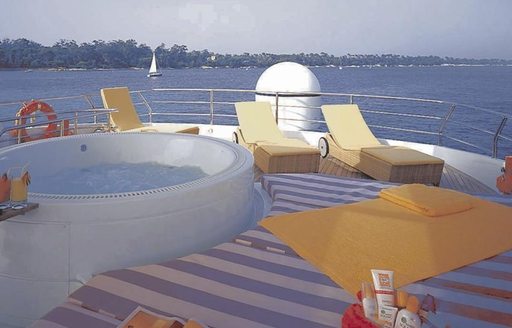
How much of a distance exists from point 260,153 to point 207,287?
2657 mm

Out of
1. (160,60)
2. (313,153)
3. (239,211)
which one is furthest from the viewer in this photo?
(160,60)

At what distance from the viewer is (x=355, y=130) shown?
4.86 metres

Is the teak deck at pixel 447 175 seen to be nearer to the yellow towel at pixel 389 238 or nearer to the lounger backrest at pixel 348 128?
the lounger backrest at pixel 348 128

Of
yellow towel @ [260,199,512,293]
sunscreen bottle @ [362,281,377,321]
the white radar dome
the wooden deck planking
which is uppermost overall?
the white radar dome

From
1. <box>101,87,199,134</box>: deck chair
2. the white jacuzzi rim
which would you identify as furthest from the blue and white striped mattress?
<box>101,87,199,134</box>: deck chair

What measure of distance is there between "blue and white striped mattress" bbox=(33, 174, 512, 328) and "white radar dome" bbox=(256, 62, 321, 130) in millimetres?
5485

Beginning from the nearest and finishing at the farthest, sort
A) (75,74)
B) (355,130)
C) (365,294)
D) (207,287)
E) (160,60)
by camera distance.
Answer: (365,294)
(207,287)
(355,130)
(160,60)
(75,74)

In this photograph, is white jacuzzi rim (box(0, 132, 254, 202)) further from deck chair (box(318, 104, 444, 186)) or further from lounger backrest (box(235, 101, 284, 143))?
deck chair (box(318, 104, 444, 186))

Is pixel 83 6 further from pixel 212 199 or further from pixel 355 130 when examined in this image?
pixel 212 199

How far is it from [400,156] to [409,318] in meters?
2.96

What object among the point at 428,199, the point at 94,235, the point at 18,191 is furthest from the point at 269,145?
the point at 18,191

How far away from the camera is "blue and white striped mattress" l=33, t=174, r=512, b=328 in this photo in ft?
4.84

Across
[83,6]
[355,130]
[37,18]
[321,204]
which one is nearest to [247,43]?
[83,6]

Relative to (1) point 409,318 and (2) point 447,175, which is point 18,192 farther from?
(2) point 447,175
